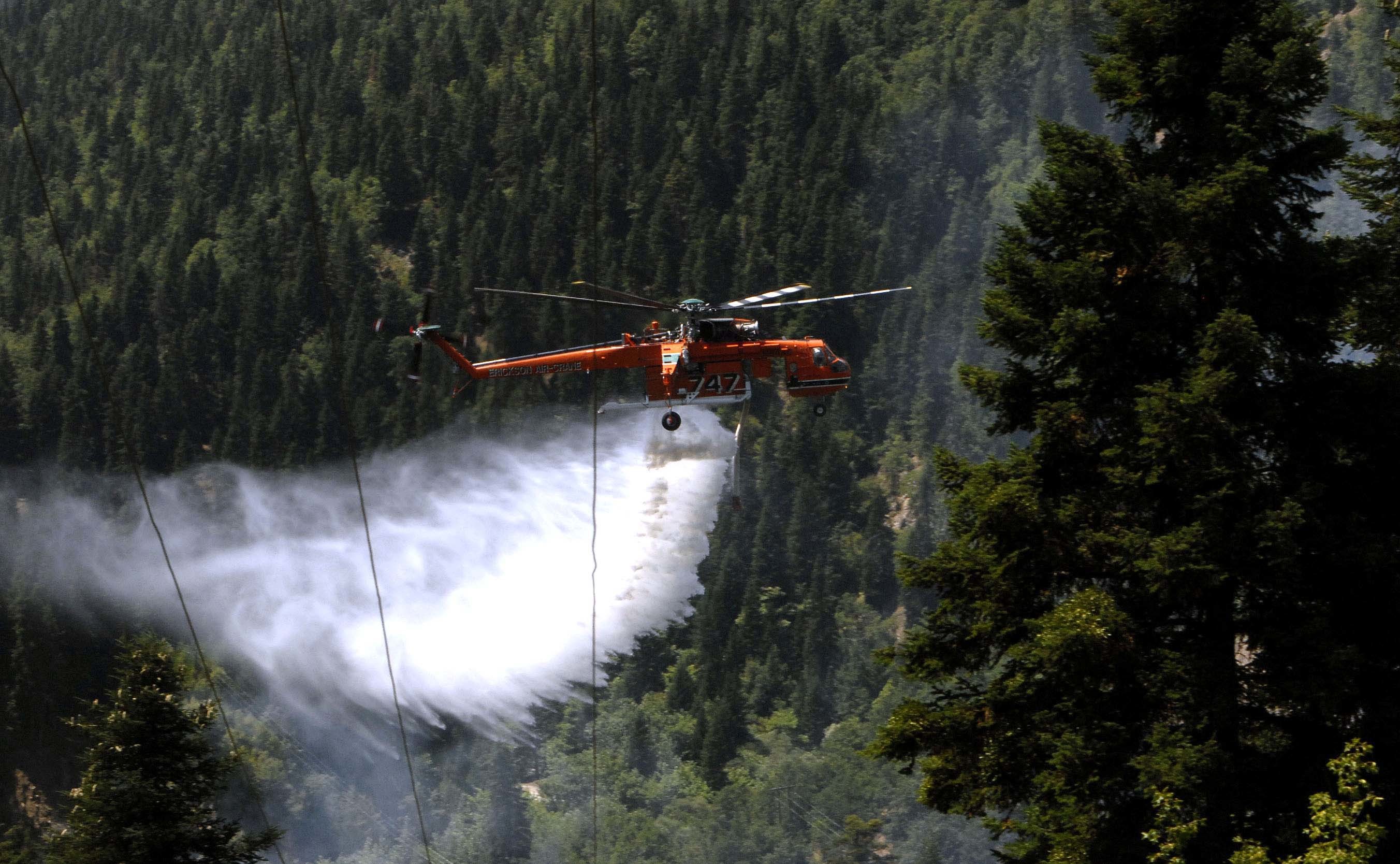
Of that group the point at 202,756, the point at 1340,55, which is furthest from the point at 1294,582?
the point at 1340,55

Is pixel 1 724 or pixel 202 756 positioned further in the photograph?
pixel 1 724

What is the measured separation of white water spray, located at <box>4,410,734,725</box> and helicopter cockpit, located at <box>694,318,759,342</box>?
4368 cm

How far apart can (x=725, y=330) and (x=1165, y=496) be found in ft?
89.5

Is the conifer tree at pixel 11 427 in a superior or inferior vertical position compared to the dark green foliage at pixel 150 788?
inferior

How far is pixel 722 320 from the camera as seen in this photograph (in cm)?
4697

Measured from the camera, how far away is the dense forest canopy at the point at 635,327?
142 m

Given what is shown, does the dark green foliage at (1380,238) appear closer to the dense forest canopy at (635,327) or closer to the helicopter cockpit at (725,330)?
the helicopter cockpit at (725,330)

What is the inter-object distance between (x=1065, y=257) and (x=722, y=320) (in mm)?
25880

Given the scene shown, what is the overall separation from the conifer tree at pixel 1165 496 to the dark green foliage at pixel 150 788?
17.9 meters

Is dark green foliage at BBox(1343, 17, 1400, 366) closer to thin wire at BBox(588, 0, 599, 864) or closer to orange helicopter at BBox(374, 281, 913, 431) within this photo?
orange helicopter at BBox(374, 281, 913, 431)

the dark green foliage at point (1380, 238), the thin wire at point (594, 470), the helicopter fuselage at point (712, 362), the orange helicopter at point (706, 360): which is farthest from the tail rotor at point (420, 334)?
the dark green foliage at point (1380, 238)

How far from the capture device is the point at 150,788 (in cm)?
3409

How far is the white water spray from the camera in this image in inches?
3807

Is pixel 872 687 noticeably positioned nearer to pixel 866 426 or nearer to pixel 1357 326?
pixel 866 426
